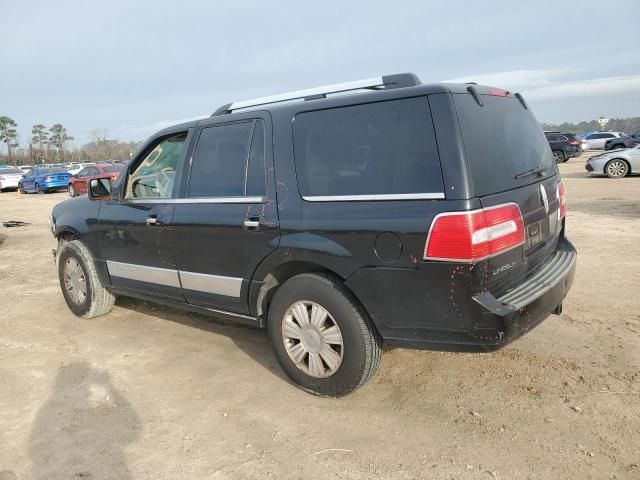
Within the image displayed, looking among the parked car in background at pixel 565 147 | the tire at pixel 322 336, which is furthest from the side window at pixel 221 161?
the parked car in background at pixel 565 147

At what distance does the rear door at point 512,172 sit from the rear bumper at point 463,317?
120 mm

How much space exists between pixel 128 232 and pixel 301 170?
1997 millimetres

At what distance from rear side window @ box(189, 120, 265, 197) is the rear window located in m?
1.40

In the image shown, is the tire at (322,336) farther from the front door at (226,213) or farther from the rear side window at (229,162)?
the rear side window at (229,162)

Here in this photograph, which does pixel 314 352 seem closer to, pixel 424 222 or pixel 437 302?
pixel 437 302

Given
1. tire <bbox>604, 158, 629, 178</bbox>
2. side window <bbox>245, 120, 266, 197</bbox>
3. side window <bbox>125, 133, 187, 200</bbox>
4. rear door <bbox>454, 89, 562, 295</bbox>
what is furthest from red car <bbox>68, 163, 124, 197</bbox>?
rear door <bbox>454, 89, 562, 295</bbox>

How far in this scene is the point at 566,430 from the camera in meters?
2.84

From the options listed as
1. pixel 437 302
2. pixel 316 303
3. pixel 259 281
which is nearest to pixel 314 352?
pixel 316 303

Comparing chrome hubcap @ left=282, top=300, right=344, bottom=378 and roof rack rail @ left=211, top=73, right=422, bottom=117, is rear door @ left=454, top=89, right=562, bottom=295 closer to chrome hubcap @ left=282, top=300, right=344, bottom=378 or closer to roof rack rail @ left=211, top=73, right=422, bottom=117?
roof rack rail @ left=211, top=73, right=422, bottom=117

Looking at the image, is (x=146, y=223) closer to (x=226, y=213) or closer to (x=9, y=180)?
(x=226, y=213)

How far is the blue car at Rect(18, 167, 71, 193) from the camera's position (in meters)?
24.6

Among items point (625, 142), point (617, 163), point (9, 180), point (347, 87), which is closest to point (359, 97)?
point (347, 87)

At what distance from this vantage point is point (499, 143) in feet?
9.88

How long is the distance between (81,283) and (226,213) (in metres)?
2.41
